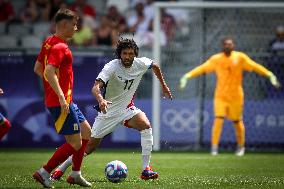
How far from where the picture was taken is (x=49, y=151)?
1822 cm

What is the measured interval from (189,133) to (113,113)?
25.5 feet

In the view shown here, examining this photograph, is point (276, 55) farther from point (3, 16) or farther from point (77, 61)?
point (3, 16)

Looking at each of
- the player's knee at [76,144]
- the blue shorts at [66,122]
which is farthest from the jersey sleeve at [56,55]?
the player's knee at [76,144]

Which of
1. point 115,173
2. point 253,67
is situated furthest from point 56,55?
point 253,67

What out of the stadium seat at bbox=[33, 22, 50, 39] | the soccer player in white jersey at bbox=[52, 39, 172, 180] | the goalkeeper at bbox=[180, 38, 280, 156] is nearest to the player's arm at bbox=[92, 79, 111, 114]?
the soccer player in white jersey at bbox=[52, 39, 172, 180]

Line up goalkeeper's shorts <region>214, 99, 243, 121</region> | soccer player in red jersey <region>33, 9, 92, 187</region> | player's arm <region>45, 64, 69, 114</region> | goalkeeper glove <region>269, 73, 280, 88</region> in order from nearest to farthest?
player's arm <region>45, 64, 69, 114</region>
soccer player in red jersey <region>33, 9, 92, 187</region>
goalkeeper glove <region>269, 73, 280, 88</region>
goalkeeper's shorts <region>214, 99, 243, 121</region>

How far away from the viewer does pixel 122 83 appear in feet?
37.3

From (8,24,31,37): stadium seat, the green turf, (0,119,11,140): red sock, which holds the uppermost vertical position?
(8,24,31,37): stadium seat

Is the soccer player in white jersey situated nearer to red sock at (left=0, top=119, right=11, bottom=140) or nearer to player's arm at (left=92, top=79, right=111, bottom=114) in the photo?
player's arm at (left=92, top=79, right=111, bottom=114)

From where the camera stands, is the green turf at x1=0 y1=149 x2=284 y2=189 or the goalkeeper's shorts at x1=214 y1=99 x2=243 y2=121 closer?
the green turf at x1=0 y1=149 x2=284 y2=189

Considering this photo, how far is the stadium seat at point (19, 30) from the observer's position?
867 inches

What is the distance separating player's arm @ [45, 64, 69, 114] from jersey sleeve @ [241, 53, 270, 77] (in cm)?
917

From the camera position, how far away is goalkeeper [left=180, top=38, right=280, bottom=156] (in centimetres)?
1794

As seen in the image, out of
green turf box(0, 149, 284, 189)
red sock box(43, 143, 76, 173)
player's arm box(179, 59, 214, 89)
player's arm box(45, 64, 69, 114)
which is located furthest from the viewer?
player's arm box(179, 59, 214, 89)
